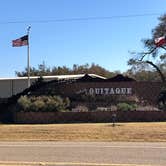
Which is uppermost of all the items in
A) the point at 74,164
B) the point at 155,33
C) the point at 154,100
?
the point at 155,33

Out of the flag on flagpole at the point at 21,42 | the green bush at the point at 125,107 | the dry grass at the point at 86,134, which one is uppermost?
the flag on flagpole at the point at 21,42

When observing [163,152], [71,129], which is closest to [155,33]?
[71,129]

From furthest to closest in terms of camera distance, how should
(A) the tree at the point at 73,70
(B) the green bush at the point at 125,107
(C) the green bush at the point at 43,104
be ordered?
(A) the tree at the point at 73,70, (C) the green bush at the point at 43,104, (B) the green bush at the point at 125,107

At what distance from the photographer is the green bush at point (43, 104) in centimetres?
4053

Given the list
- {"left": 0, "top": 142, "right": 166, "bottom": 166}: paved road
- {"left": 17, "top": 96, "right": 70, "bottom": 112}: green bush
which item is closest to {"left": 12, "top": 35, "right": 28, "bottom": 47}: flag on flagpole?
{"left": 17, "top": 96, "right": 70, "bottom": 112}: green bush

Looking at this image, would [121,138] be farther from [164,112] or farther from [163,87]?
[163,87]

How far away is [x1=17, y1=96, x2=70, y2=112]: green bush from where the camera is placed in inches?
1596

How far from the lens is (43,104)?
40.7m

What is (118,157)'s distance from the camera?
1535 centimetres

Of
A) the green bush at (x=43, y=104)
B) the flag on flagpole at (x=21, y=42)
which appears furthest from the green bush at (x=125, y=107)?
the flag on flagpole at (x=21, y=42)

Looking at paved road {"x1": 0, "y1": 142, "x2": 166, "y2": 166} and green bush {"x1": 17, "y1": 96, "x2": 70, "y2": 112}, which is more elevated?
green bush {"x1": 17, "y1": 96, "x2": 70, "y2": 112}

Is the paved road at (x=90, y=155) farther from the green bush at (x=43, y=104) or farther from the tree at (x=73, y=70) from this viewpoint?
the tree at (x=73, y=70)

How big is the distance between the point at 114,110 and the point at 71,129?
10161 millimetres

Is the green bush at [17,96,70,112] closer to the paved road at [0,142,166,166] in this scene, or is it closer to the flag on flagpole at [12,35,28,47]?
the flag on flagpole at [12,35,28,47]
